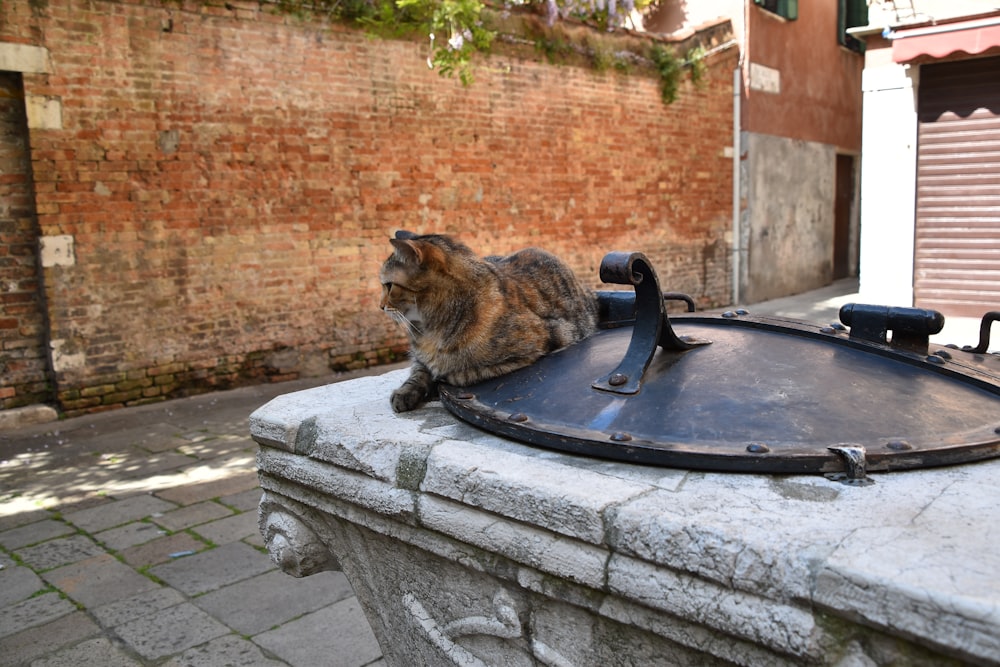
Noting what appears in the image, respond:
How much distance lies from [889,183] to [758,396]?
8.36m

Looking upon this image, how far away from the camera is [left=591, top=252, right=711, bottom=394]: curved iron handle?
5.97 ft

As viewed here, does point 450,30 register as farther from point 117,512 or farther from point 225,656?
point 225,656

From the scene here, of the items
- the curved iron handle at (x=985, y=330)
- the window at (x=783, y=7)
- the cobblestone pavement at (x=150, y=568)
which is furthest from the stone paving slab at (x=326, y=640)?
the window at (x=783, y=7)

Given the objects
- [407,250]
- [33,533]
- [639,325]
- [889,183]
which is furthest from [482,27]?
[639,325]

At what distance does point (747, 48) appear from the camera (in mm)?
11922

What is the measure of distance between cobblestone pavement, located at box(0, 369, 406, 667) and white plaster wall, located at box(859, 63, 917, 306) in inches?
287

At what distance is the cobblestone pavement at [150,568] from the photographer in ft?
9.79

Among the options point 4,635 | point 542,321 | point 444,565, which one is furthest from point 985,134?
point 4,635

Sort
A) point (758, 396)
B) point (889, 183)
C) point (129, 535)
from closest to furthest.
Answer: point (758, 396), point (129, 535), point (889, 183)

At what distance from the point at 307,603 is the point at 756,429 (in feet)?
7.81

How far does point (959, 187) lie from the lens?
28.6 feet

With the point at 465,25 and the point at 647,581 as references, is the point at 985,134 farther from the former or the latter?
the point at 647,581

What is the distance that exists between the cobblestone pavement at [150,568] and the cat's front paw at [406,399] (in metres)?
1.23

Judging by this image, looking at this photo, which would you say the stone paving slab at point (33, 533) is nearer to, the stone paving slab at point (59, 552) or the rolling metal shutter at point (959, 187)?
the stone paving slab at point (59, 552)
